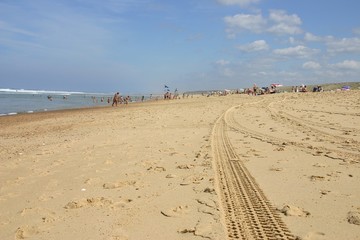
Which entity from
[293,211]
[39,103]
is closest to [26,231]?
[293,211]

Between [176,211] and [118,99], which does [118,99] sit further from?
[176,211]

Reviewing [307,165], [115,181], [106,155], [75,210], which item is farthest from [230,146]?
[75,210]

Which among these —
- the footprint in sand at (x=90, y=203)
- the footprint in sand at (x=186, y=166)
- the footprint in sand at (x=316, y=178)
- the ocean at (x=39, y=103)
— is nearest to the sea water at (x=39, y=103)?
the ocean at (x=39, y=103)

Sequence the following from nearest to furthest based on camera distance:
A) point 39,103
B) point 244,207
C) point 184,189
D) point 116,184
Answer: point 244,207, point 184,189, point 116,184, point 39,103

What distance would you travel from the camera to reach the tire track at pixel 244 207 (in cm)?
338

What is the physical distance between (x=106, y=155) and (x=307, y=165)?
175 inches

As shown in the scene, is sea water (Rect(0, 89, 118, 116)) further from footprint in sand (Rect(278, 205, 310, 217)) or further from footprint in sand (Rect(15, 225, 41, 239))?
footprint in sand (Rect(278, 205, 310, 217))

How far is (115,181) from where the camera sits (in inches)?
216

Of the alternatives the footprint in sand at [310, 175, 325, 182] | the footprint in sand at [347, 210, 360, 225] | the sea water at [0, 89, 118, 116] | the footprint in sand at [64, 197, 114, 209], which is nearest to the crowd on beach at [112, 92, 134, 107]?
the sea water at [0, 89, 118, 116]

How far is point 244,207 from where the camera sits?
406 cm

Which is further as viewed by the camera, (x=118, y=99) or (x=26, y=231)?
(x=118, y=99)

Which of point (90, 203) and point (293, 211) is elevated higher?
point (293, 211)

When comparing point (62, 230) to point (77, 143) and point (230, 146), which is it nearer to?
point (230, 146)

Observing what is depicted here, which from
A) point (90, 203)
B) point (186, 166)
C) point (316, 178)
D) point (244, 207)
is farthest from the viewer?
point (186, 166)
